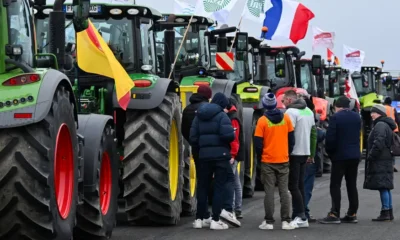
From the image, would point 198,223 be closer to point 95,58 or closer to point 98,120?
point 98,120

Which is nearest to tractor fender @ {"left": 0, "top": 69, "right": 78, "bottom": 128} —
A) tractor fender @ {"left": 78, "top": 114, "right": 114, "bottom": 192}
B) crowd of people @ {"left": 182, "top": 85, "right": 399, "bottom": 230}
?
tractor fender @ {"left": 78, "top": 114, "right": 114, "bottom": 192}

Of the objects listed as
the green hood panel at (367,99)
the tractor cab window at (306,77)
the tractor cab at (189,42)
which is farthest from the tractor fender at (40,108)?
the green hood panel at (367,99)

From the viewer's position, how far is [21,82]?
31.7 feet

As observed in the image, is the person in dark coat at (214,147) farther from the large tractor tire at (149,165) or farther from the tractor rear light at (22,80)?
the tractor rear light at (22,80)

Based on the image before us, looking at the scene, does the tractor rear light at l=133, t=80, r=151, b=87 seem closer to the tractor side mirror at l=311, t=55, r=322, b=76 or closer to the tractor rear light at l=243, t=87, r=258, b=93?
the tractor rear light at l=243, t=87, r=258, b=93

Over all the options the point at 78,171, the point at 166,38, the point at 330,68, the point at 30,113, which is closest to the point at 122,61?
the point at 166,38

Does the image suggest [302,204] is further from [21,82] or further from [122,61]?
[21,82]

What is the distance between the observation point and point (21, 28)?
10.4m

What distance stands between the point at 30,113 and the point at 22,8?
1.50m

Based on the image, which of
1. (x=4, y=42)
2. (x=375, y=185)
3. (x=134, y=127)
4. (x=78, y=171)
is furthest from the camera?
(x=375, y=185)

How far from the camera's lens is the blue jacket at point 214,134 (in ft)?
44.7

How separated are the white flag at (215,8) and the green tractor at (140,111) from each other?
7.73 m

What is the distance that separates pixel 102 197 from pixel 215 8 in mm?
11166

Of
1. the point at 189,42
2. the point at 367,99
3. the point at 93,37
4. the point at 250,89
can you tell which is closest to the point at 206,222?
the point at 93,37
